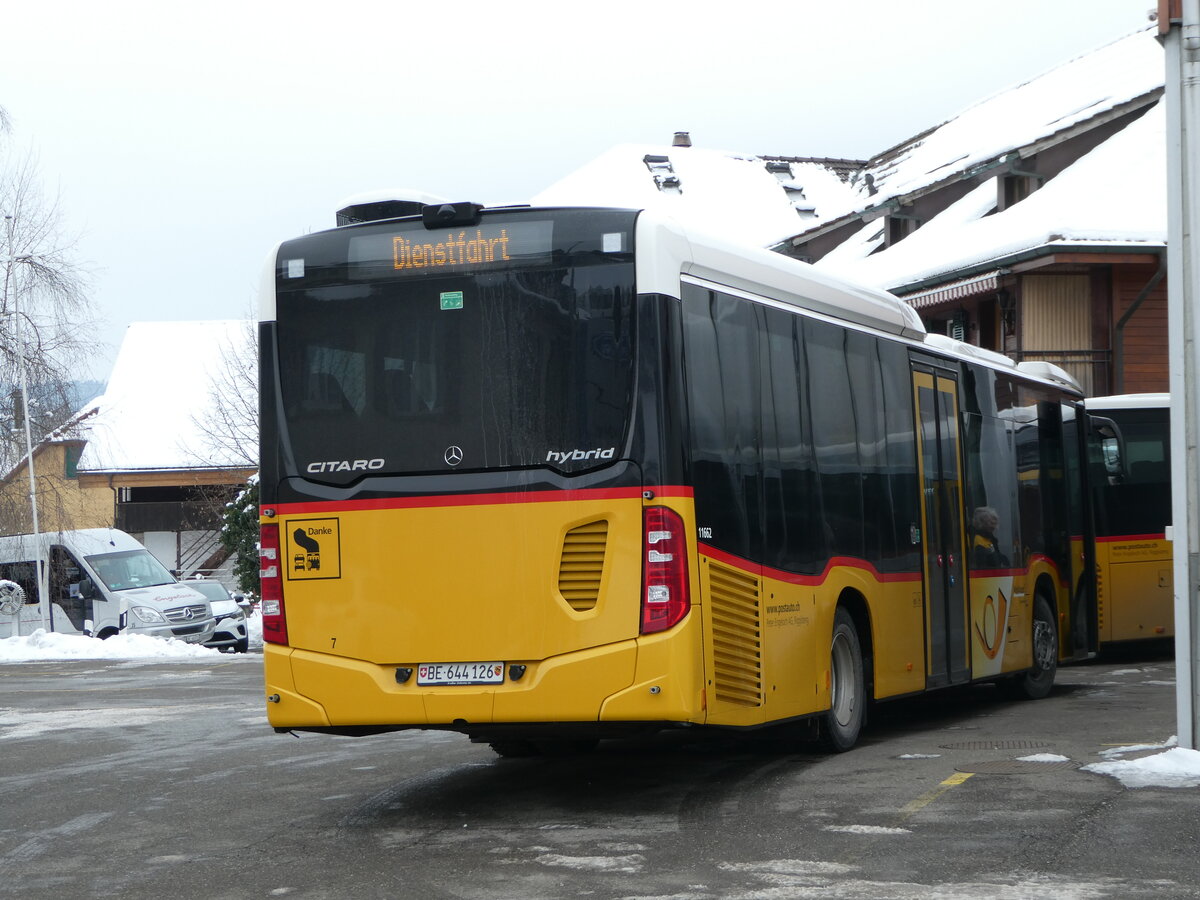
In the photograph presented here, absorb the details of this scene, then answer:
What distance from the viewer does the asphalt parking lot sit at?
7180mm

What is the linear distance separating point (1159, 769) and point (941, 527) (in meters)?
3.81

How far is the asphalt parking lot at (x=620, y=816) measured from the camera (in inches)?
283

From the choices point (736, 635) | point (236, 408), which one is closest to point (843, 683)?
point (736, 635)

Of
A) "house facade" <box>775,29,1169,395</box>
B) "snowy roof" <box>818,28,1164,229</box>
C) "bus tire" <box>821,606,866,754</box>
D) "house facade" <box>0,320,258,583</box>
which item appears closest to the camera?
"bus tire" <box>821,606,866,754</box>

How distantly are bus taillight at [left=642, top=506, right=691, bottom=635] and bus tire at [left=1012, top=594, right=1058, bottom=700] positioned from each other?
7683 mm

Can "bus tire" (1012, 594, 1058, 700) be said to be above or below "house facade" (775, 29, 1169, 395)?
below

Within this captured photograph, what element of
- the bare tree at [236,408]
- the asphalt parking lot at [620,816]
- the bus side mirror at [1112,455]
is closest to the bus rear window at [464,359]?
the asphalt parking lot at [620,816]

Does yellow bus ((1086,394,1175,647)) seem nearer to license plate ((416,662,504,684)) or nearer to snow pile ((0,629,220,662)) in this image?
license plate ((416,662,504,684))

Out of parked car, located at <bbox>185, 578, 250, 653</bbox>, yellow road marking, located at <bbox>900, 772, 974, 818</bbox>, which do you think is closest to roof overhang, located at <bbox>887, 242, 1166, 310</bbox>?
parked car, located at <bbox>185, 578, 250, 653</bbox>

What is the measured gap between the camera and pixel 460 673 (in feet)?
28.7

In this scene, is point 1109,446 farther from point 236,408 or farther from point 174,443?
point 174,443

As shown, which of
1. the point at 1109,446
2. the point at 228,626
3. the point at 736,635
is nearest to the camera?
the point at 736,635

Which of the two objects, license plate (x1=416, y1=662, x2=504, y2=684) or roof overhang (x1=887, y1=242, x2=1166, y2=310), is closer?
license plate (x1=416, y1=662, x2=504, y2=684)

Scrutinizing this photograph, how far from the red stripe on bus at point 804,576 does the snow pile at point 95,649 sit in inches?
733
